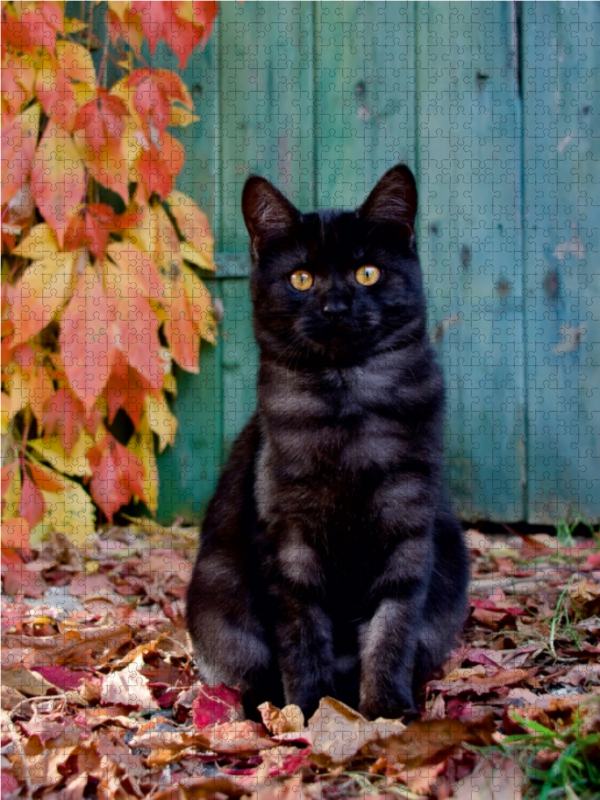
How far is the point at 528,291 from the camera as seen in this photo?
2.99m

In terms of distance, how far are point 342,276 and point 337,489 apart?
422 millimetres

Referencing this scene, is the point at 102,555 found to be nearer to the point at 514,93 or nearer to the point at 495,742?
the point at 495,742

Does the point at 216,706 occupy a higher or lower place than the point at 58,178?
lower

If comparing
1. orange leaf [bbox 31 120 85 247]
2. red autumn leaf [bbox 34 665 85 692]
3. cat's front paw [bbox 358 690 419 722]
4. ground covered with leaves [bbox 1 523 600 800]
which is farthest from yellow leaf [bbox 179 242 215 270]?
cat's front paw [bbox 358 690 419 722]

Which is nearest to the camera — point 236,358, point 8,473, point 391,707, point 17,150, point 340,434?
point 391,707

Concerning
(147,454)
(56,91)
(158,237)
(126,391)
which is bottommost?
(147,454)

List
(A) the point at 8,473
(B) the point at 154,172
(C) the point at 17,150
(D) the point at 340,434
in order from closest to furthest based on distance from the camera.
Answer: (D) the point at 340,434, (C) the point at 17,150, (A) the point at 8,473, (B) the point at 154,172

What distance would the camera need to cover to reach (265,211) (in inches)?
69.6

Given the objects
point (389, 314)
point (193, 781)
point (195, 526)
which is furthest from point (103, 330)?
point (193, 781)

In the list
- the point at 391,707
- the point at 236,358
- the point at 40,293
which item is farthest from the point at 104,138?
the point at 391,707

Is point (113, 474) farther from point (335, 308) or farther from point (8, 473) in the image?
point (335, 308)

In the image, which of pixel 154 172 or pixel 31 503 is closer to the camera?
pixel 31 503

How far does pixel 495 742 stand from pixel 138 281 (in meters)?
1.90

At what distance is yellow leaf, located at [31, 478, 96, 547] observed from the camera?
2828 millimetres
